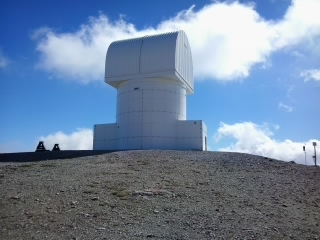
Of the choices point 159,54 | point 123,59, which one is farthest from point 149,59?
point 123,59

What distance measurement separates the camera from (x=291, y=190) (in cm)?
1307

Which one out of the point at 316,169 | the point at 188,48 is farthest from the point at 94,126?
the point at 316,169

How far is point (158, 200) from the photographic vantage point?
438 inches

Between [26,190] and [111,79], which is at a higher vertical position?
[111,79]

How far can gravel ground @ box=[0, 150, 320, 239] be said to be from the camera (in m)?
8.84

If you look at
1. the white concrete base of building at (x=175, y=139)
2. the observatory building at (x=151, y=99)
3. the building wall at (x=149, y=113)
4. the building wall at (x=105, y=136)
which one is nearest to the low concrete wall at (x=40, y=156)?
the white concrete base of building at (x=175, y=139)

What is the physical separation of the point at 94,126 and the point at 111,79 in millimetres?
4228

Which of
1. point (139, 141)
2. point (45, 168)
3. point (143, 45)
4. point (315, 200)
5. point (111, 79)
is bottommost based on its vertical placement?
point (315, 200)

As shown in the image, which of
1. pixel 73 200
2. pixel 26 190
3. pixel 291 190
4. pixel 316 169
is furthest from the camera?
pixel 316 169

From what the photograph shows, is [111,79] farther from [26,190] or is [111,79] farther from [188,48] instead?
[26,190]

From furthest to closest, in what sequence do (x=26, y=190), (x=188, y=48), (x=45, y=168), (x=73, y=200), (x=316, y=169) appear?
(x=188, y=48), (x=316, y=169), (x=45, y=168), (x=26, y=190), (x=73, y=200)

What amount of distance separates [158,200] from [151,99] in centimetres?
1589

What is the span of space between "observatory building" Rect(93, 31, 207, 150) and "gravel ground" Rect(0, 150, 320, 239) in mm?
8844

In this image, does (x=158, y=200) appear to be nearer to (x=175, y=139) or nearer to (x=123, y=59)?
(x=175, y=139)
